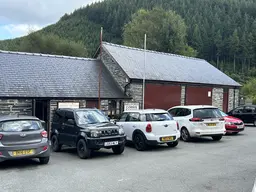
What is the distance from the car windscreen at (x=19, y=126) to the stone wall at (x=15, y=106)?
6.29 meters

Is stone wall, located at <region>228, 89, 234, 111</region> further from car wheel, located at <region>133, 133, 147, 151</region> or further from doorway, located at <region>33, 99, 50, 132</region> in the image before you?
car wheel, located at <region>133, 133, 147, 151</region>

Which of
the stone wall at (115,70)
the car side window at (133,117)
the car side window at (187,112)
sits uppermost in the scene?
the stone wall at (115,70)

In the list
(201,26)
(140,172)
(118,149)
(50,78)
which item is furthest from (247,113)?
(201,26)

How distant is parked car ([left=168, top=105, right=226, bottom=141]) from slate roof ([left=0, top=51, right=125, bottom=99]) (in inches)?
235

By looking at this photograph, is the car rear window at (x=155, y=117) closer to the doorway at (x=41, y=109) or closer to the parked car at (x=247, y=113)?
the doorway at (x=41, y=109)

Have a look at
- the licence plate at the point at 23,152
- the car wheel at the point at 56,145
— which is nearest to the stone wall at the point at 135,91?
the car wheel at the point at 56,145

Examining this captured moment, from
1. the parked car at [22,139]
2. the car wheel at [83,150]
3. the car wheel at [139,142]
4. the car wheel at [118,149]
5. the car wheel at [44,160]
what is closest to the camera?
the parked car at [22,139]

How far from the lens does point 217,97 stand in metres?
26.7

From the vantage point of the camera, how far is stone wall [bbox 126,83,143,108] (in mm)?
20172

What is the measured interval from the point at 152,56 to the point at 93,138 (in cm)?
1613

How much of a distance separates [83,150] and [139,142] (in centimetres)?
265

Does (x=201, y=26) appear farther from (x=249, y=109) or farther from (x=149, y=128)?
(x=149, y=128)

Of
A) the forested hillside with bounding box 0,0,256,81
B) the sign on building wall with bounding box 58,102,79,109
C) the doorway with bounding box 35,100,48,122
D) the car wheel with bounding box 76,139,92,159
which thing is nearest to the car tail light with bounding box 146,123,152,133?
the car wheel with bounding box 76,139,92,159

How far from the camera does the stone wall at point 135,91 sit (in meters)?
20.2
